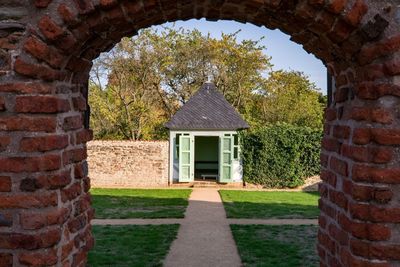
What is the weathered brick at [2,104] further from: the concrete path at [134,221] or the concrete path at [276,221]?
the concrete path at [276,221]

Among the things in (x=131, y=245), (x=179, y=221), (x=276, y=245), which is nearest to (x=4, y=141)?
(x=131, y=245)

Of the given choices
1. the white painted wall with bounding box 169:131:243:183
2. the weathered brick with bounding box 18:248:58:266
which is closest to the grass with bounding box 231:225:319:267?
the weathered brick with bounding box 18:248:58:266

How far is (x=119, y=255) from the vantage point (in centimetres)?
733

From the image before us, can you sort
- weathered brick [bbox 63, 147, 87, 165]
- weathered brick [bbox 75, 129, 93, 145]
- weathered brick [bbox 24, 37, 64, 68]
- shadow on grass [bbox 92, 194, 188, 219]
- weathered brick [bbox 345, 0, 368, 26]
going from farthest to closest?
1. shadow on grass [bbox 92, 194, 188, 219]
2. weathered brick [bbox 75, 129, 93, 145]
3. weathered brick [bbox 63, 147, 87, 165]
4. weathered brick [bbox 24, 37, 64, 68]
5. weathered brick [bbox 345, 0, 368, 26]

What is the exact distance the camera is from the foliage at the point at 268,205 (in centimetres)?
1152

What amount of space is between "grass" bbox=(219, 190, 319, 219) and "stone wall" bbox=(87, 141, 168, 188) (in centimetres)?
347

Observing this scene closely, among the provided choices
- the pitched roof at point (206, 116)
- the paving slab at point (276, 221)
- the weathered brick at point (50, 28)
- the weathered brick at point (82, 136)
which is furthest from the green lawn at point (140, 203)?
the weathered brick at point (50, 28)

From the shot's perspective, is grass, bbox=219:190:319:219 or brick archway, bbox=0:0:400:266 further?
grass, bbox=219:190:319:219

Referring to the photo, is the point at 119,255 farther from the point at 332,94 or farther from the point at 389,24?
the point at 389,24

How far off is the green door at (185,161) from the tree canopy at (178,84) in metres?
5.46

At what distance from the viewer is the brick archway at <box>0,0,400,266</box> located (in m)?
2.59

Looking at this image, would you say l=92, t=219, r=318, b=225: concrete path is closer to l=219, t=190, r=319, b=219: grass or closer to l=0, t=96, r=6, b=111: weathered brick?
l=219, t=190, r=319, b=219: grass

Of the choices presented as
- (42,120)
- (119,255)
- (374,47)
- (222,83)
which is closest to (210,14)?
(374,47)

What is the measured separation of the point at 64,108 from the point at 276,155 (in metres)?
16.7
